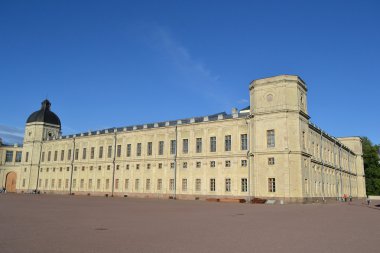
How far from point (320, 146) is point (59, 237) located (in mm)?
50955

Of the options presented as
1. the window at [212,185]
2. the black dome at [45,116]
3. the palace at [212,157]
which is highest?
the black dome at [45,116]

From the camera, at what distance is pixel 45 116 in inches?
3233

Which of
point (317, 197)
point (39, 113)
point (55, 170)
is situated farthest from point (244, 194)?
point (39, 113)

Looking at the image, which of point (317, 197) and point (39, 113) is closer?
point (317, 197)

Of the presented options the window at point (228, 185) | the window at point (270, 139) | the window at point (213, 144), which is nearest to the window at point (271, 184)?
the window at point (270, 139)

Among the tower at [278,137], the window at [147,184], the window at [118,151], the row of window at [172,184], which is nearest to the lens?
the tower at [278,137]

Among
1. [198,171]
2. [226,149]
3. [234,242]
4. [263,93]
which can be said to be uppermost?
[263,93]

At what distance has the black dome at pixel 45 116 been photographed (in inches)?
3219

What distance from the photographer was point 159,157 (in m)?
58.5

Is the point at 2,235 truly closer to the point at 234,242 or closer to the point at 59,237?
the point at 59,237

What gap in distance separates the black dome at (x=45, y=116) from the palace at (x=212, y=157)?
285 mm

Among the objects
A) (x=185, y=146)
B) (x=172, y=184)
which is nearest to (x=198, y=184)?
(x=172, y=184)

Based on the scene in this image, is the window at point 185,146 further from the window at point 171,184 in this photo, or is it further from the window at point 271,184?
the window at point 271,184

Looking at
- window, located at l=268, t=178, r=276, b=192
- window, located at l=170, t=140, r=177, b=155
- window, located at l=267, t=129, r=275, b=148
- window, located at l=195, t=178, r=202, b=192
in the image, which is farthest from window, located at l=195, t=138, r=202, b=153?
window, located at l=268, t=178, r=276, b=192
